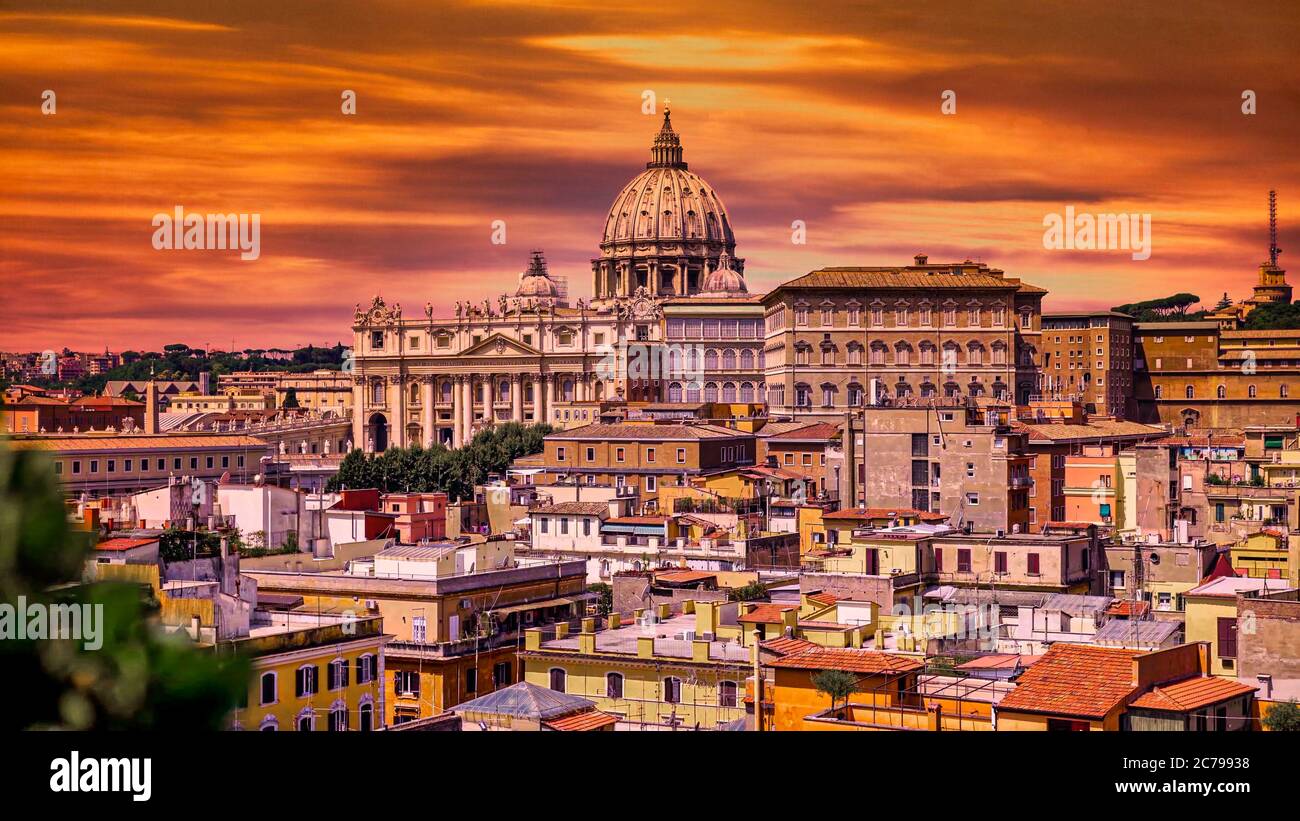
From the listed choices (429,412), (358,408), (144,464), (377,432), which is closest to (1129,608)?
(144,464)

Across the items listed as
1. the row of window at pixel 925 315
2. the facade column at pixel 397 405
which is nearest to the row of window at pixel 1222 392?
the row of window at pixel 925 315

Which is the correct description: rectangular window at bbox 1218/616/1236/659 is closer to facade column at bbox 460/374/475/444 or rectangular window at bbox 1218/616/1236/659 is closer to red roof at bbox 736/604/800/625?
red roof at bbox 736/604/800/625

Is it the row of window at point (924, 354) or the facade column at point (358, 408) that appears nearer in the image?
the row of window at point (924, 354)

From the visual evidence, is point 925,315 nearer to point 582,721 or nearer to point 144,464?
point 144,464

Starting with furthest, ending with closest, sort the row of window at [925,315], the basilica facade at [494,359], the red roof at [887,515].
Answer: the basilica facade at [494,359] → the row of window at [925,315] → the red roof at [887,515]

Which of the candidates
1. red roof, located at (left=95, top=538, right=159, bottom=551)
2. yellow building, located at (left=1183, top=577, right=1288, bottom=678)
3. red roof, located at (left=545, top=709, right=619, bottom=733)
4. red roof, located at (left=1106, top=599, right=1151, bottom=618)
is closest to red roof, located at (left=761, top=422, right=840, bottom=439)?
red roof, located at (left=1106, top=599, right=1151, bottom=618)

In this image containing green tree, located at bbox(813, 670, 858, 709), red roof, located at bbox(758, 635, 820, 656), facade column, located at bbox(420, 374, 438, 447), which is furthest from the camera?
facade column, located at bbox(420, 374, 438, 447)

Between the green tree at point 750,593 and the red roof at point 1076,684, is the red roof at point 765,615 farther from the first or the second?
the red roof at point 1076,684
